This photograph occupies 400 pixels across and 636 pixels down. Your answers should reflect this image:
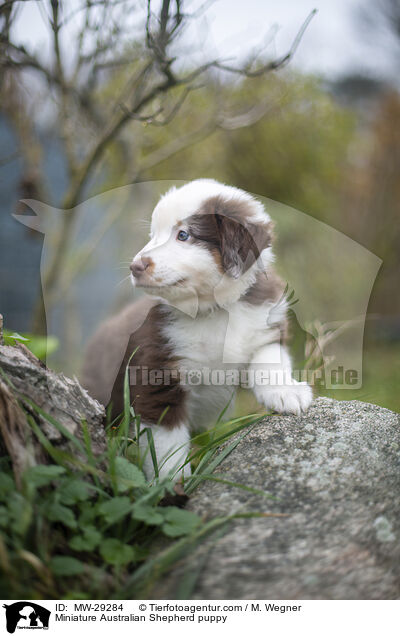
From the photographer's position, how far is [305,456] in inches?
75.1

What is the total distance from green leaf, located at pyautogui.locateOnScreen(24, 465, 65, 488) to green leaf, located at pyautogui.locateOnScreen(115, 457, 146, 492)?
216 mm

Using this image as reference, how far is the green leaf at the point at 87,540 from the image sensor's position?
140cm

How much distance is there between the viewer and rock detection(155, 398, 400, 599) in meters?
1.37

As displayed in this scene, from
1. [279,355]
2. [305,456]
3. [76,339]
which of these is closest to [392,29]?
[76,339]

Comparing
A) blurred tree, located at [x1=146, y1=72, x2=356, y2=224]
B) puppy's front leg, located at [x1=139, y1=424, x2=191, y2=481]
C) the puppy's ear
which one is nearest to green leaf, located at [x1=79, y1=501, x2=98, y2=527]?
puppy's front leg, located at [x1=139, y1=424, x2=191, y2=481]

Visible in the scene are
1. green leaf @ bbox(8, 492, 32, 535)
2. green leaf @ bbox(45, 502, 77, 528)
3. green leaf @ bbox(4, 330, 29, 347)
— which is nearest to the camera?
green leaf @ bbox(8, 492, 32, 535)

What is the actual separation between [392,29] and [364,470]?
676cm

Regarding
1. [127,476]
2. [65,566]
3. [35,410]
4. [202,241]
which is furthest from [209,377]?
[65,566]

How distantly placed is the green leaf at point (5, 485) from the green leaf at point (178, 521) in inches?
18.1

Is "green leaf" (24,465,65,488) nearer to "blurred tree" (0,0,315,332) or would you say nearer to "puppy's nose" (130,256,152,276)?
"puppy's nose" (130,256,152,276)
